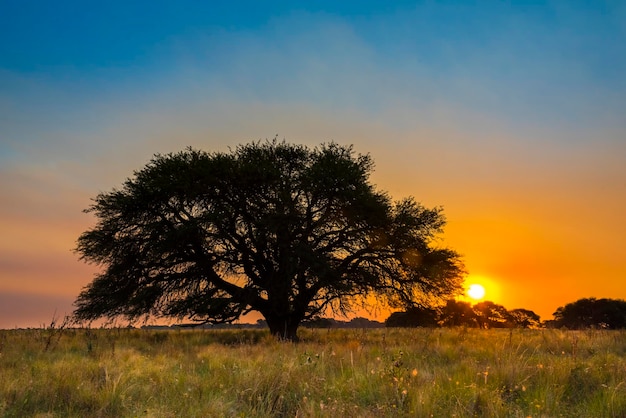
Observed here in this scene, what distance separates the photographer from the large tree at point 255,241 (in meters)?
19.6

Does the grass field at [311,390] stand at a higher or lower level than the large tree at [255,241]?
lower

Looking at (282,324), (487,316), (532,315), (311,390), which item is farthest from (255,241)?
(532,315)

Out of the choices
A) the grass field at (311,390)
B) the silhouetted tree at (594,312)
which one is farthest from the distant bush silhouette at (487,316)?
the grass field at (311,390)

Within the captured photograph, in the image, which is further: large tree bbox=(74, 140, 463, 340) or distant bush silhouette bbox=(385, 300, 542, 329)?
distant bush silhouette bbox=(385, 300, 542, 329)

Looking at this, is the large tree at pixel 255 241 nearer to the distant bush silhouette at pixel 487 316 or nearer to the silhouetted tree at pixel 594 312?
the distant bush silhouette at pixel 487 316

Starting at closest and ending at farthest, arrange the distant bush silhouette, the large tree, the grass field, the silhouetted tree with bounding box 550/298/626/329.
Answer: the grass field
the large tree
the distant bush silhouette
the silhouetted tree with bounding box 550/298/626/329

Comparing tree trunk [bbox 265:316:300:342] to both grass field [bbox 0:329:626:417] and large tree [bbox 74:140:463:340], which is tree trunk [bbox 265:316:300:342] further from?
grass field [bbox 0:329:626:417]

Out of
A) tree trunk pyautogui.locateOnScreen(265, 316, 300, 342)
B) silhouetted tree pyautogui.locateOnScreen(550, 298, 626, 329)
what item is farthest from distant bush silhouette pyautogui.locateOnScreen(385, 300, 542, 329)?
tree trunk pyautogui.locateOnScreen(265, 316, 300, 342)

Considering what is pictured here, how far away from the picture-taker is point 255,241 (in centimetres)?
2017

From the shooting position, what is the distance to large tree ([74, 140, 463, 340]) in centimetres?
1962

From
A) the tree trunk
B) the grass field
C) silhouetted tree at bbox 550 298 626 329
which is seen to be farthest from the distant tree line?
the grass field

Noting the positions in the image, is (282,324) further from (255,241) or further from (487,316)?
(487,316)

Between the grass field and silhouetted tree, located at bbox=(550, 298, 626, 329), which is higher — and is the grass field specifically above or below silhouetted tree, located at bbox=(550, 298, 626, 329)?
below

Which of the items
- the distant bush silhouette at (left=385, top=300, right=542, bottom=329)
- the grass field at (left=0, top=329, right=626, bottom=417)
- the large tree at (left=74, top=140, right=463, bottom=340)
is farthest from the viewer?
the distant bush silhouette at (left=385, top=300, right=542, bottom=329)
